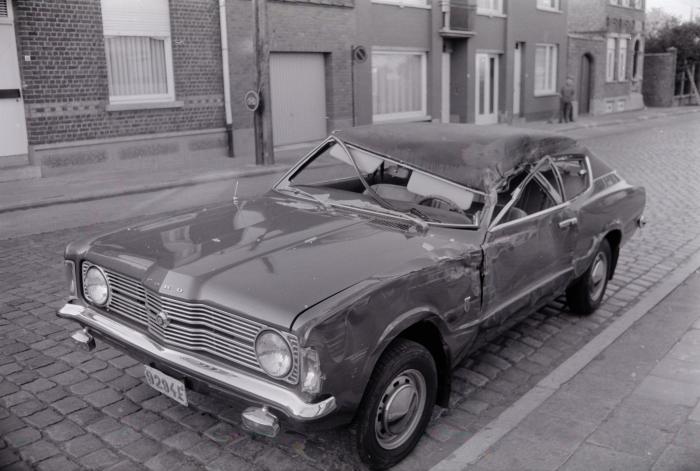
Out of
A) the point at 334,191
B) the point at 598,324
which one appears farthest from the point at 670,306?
the point at 334,191

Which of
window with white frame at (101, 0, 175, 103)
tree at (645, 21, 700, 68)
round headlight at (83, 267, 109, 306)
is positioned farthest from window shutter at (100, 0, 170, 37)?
tree at (645, 21, 700, 68)

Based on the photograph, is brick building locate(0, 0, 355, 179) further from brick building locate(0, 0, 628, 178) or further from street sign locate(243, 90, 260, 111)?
street sign locate(243, 90, 260, 111)

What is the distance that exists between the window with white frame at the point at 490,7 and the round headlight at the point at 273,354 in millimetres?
23553

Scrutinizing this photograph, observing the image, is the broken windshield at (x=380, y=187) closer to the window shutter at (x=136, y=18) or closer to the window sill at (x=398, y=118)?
the window shutter at (x=136, y=18)

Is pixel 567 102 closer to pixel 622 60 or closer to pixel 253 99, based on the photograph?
pixel 622 60

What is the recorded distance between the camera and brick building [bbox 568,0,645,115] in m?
32.5

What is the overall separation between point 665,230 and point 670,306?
10.1ft

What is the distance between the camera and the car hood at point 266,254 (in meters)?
3.21

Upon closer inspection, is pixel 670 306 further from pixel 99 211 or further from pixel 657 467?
pixel 99 211

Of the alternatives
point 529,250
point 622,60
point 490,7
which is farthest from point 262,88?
point 622,60

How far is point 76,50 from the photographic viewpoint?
1356 centimetres

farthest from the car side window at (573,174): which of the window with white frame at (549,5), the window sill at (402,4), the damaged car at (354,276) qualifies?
the window with white frame at (549,5)

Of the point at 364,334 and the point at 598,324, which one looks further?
the point at 598,324

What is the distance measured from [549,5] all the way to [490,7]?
5.07m
